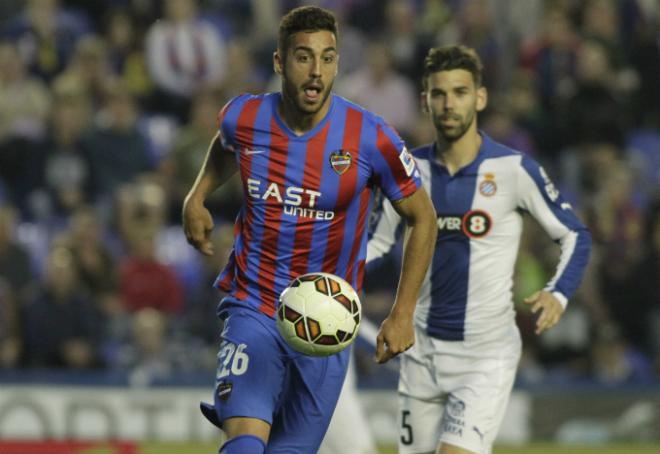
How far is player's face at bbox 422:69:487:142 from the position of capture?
6.57 m

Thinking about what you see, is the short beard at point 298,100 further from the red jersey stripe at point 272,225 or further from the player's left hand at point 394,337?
the player's left hand at point 394,337

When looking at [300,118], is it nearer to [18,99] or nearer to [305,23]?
[305,23]

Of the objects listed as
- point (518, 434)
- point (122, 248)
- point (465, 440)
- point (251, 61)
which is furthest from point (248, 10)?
point (465, 440)

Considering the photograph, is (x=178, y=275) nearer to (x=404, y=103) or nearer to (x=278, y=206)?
(x=404, y=103)

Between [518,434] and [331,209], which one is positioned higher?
[331,209]

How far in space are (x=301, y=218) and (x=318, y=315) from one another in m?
0.50

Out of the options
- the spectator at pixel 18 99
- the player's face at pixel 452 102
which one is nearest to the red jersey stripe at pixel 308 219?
the player's face at pixel 452 102

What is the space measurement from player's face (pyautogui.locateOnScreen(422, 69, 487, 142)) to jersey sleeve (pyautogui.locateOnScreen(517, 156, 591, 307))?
35 cm

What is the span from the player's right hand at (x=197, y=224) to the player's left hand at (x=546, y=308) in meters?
1.48

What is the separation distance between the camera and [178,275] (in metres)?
11.9

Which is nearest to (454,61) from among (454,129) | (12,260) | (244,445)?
(454,129)

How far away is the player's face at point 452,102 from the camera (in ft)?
21.6


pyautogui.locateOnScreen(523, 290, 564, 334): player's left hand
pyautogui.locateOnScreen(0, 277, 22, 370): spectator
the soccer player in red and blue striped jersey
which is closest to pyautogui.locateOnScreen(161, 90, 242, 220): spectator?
pyautogui.locateOnScreen(0, 277, 22, 370): spectator

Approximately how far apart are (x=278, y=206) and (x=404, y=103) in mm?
7670
